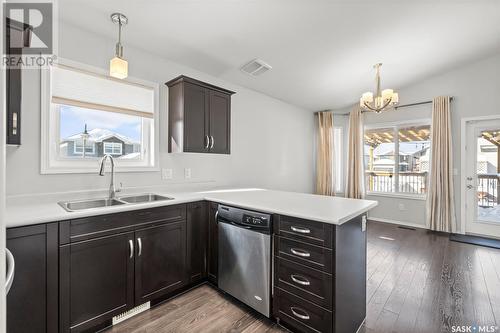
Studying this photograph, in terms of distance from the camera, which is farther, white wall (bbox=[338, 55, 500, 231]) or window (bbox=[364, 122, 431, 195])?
window (bbox=[364, 122, 431, 195])

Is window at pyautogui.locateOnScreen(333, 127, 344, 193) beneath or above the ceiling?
beneath

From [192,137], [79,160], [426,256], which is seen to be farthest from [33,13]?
[426,256]

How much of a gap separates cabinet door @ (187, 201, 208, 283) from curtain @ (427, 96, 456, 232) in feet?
14.7

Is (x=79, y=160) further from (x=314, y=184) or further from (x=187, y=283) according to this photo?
(x=314, y=184)

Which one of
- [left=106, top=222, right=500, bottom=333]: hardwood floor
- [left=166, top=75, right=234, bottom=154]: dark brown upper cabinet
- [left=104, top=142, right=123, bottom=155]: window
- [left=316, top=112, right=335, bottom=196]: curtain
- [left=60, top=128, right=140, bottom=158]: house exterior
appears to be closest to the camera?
[left=106, top=222, right=500, bottom=333]: hardwood floor

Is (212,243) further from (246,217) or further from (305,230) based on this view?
(305,230)

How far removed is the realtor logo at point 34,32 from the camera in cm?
172

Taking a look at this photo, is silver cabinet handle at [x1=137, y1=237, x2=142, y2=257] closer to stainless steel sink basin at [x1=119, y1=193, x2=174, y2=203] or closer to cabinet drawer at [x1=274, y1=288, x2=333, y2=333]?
stainless steel sink basin at [x1=119, y1=193, x2=174, y2=203]

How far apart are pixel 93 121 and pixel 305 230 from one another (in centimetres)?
236

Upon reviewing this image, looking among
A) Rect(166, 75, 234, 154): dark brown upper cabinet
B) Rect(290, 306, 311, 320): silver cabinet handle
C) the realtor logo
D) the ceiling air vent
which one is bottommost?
Rect(290, 306, 311, 320): silver cabinet handle

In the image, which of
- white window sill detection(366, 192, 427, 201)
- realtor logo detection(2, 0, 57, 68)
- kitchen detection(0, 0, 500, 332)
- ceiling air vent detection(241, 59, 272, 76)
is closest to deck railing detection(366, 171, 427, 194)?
white window sill detection(366, 192, 427, 201)

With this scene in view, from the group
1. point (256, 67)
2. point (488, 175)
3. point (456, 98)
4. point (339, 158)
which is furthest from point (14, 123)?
point (488, 175)

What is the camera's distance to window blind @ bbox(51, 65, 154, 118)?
214 cm

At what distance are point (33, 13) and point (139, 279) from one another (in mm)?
2419
